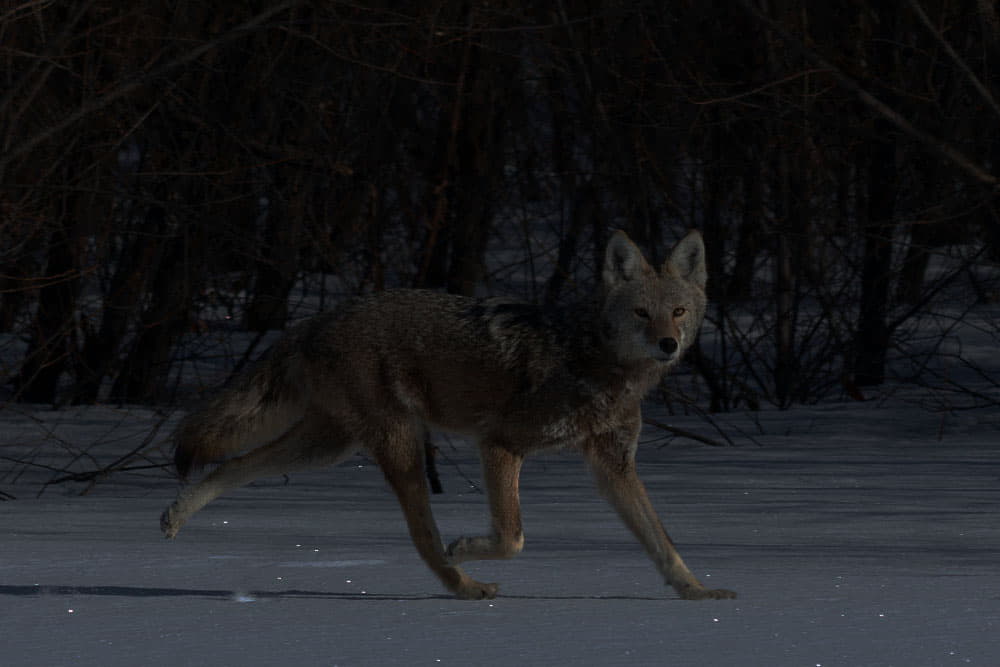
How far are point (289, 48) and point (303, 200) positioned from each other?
154 cm

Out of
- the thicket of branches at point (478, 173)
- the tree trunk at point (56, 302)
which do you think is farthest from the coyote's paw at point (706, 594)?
the tree trunk at point (56, 302)

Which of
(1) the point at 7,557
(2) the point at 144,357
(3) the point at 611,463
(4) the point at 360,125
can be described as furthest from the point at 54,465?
(3) the point at 611,463

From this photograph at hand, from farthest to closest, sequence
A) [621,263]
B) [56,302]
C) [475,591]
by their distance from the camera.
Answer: [56,302]
[621,263]
[475,591]

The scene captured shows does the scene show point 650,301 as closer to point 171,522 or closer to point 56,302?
point 171,522

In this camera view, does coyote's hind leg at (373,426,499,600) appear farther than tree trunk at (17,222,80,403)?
No

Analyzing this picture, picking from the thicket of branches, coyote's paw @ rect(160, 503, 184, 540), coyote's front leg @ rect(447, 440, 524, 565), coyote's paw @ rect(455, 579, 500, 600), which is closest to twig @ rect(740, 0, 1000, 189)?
the thicket of branches

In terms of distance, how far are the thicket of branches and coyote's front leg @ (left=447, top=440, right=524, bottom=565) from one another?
6100 millimetres

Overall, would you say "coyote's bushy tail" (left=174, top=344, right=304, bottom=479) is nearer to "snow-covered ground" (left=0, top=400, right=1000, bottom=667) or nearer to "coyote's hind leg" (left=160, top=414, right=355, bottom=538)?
"coyote's hind leg" (left=160, top=414, right=355, bottom=538)

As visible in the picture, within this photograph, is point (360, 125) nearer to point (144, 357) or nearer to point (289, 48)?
point (289, 48)

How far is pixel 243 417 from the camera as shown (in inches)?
282

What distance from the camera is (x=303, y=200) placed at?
13.4 meters

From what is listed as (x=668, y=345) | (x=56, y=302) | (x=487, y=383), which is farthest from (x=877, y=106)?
(x=56, y=302)

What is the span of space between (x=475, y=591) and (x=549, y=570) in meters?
0.75

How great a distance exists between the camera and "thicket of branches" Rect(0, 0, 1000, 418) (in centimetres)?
1319
